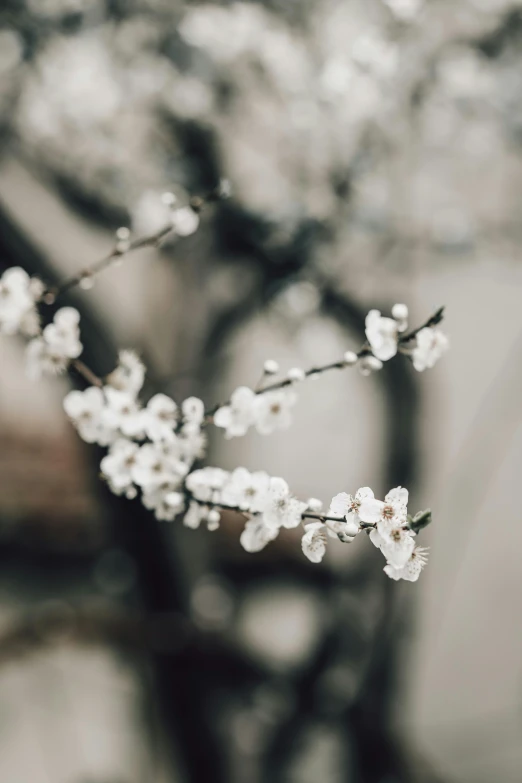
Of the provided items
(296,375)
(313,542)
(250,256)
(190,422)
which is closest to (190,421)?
(190,422)

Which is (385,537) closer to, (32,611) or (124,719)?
(124,719)

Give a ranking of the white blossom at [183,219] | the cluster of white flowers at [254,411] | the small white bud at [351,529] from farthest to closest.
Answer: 1. the white blossom at [183,219]
2. the cluster of white flowers at [254,411]
3. the small white bud at [351,529]

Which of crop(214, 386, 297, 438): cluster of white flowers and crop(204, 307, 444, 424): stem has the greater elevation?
crop(204, 307, 444, 424): stem

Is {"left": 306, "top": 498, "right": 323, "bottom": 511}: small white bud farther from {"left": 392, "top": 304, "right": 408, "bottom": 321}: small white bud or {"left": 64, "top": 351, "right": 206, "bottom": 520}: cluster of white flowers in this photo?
{"left": 392, "top": 304, "right": 408, "bottom": 321}: small white bud

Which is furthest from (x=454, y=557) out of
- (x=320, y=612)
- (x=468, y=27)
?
(x=468, y=27)

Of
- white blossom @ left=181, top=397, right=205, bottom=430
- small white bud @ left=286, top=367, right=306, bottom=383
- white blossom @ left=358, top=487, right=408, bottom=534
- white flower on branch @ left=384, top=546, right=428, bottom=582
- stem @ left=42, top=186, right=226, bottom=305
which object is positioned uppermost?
stem @ left=42, top=186, right=226, bottom=305

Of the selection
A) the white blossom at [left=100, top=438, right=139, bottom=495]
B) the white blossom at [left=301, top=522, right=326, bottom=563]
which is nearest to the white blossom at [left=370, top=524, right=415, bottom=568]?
the white blossom at [left=301, top=522, right=326, bottom=563]

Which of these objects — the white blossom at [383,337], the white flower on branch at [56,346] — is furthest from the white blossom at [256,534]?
the white flower on branch at [56,346]

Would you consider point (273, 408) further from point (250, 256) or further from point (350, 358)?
point (250, 256)

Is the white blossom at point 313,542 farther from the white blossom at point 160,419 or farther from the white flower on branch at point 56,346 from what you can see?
the white flower on branch at point 56,346

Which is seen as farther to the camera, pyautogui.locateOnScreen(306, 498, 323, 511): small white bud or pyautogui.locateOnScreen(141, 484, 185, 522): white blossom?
pyautogui.locateOnScreen(141, 484, 185, 522): white blossom
